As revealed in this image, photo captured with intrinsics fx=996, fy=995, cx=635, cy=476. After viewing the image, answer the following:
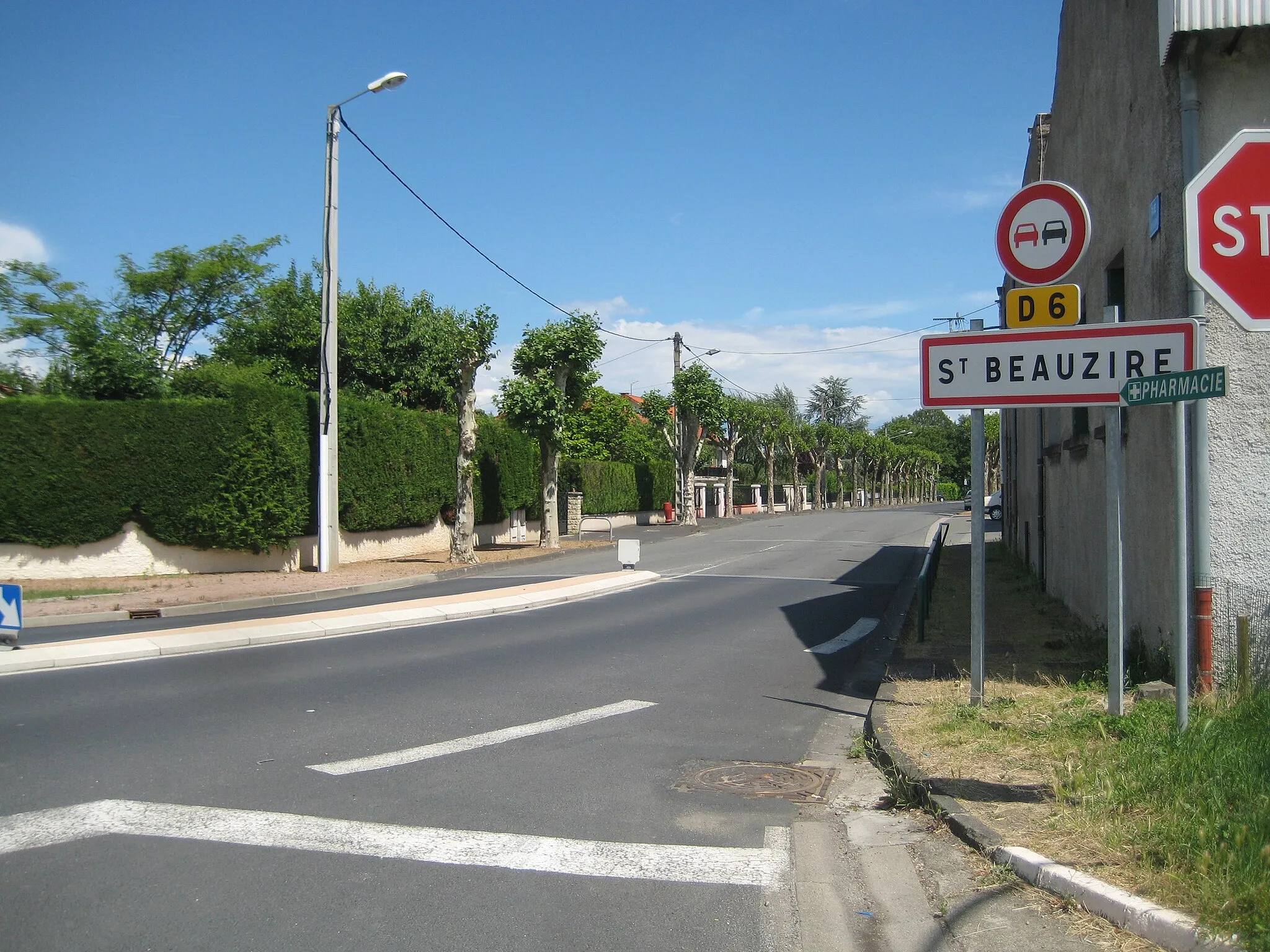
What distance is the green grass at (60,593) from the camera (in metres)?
16.4

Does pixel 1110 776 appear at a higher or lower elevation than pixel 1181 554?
lower

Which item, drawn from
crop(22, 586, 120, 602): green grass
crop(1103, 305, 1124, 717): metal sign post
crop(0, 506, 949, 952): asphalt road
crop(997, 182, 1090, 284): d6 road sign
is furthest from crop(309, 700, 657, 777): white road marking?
crop(22, 586, 120, 602): green grass

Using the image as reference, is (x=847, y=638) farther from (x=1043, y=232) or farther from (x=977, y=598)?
(x=1043, y=232)

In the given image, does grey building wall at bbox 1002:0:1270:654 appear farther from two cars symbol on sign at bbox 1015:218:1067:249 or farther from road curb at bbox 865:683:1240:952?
road curb at bbox 865:683:1240:952

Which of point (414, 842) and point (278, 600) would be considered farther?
point (278, 600)

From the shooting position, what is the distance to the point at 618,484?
Result: 1816 inches

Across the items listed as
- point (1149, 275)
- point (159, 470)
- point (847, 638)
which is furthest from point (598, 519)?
point (1149, 275)

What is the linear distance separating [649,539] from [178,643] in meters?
25.5

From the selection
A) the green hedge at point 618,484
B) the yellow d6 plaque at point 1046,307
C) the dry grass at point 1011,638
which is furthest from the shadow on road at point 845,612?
the green hedge at point 618,484

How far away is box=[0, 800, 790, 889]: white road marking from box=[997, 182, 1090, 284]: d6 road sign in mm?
4182

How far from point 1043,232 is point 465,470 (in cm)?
1951

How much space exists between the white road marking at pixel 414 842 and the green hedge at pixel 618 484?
1333 inches

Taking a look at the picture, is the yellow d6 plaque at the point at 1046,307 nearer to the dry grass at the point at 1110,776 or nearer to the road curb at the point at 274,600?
A: the dry grass at the point at 1110,776

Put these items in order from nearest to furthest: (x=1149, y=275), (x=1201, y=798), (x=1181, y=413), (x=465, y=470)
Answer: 1. (x=1201, y=798)
2. (x=1181, y=413)
3. (x=1149, y=275)
4. (x=465, y=470)
